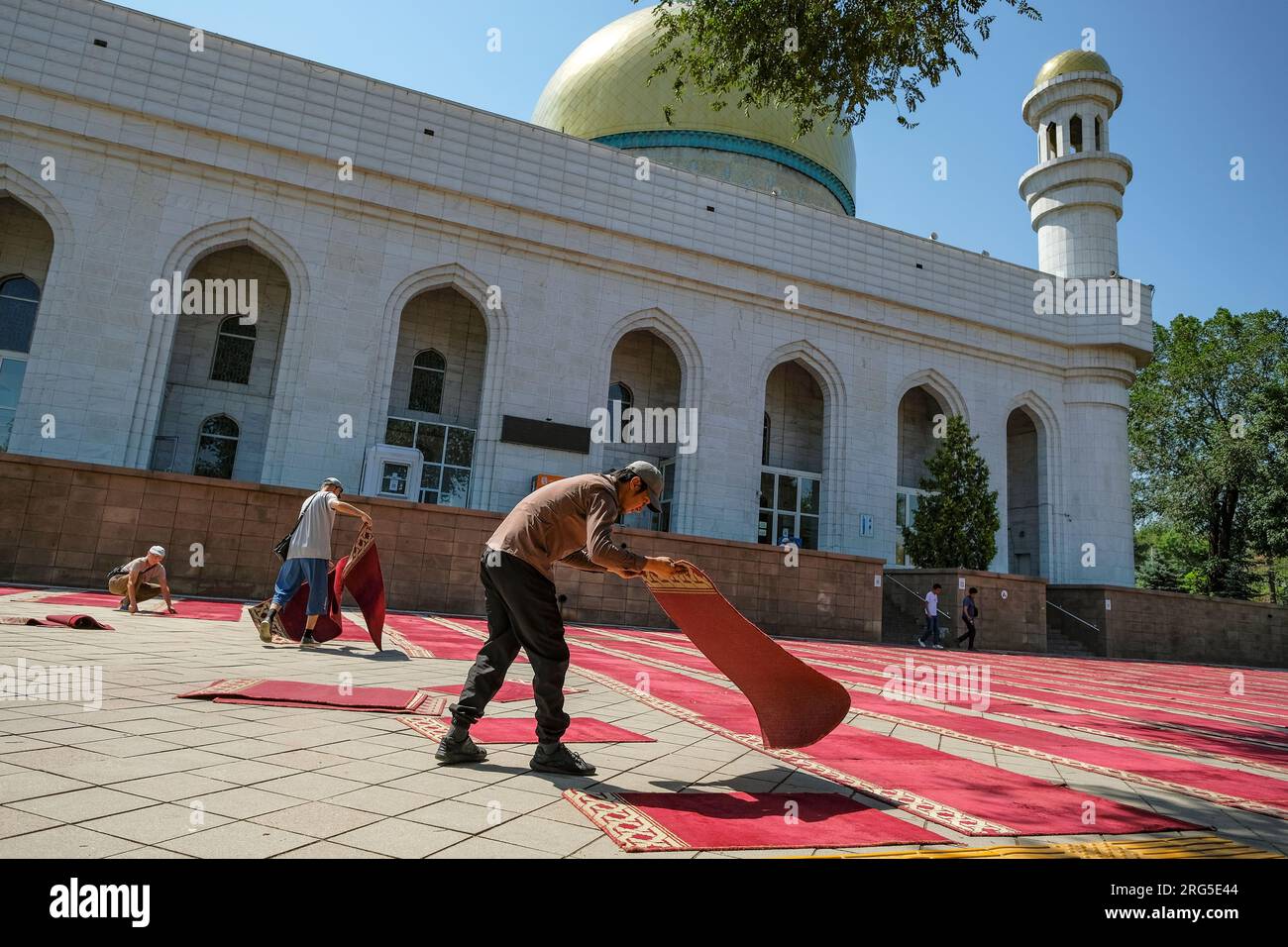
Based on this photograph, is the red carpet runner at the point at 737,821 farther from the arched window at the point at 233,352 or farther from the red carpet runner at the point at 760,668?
the arched window at the point at 233,352

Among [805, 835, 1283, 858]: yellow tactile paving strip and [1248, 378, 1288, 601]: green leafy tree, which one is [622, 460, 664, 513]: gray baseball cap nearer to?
[805, 835, 1283, 858]: yellow tactile paving strip

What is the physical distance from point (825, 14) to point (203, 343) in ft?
60.2

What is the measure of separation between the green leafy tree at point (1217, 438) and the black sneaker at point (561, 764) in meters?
35.3

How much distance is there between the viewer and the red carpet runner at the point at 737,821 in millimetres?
2422

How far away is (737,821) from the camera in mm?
2707

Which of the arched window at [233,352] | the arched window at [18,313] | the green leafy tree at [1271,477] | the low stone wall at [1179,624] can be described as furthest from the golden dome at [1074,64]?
the arched window at [18,313]

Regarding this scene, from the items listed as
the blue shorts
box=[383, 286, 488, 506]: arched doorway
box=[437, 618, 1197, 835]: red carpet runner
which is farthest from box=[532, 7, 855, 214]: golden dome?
box=[437, 618, 1197, 835]: red carpet runner

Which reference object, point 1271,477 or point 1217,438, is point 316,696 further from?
point 1217,438

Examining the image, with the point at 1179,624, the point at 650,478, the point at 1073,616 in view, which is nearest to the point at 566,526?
the point at 650,478

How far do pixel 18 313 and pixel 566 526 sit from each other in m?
22.0

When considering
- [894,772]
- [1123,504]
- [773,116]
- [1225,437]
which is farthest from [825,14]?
[1225,437]

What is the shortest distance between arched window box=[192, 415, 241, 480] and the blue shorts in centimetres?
1467

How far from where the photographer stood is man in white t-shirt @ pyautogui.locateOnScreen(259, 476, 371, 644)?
717 cm
